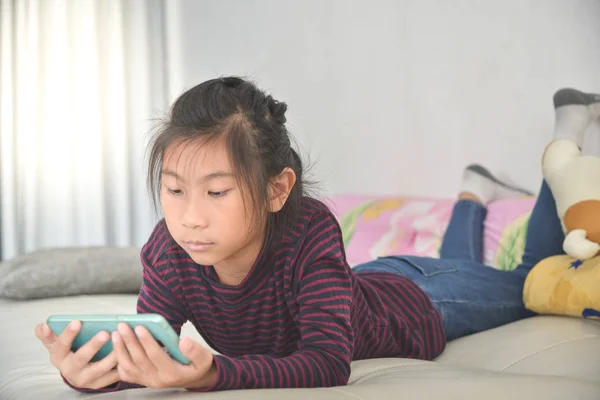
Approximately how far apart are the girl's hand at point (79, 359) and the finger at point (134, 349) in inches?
1.5

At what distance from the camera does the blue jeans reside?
1.56m

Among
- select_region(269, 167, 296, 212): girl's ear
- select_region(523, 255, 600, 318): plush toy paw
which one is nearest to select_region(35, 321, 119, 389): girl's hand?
select_region(269, 167, 296, 212): girl's ear

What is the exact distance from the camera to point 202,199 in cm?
94

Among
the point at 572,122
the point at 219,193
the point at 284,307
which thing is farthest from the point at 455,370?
the point at 572,122

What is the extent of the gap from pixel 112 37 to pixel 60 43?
249mm

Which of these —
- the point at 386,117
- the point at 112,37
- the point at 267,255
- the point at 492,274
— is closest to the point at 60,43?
the point at 112,37

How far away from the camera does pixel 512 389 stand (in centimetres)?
90

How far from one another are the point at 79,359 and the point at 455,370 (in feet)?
1.72

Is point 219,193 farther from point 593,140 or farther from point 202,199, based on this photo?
point 593,140

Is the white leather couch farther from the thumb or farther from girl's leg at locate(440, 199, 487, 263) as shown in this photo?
girl's leg at locate(440, 199, 487, 263)

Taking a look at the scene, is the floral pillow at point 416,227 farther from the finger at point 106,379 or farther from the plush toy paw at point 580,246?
the finger at point 106,379

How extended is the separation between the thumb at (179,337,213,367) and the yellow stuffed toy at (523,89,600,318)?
891 mm

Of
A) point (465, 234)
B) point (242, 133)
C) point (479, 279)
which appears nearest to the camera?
point (242, 133)

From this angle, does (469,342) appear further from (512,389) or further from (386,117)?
(386,117)
